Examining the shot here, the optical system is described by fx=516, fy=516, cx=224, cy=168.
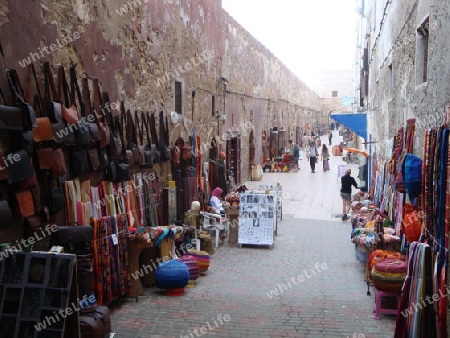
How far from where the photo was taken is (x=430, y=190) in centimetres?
546

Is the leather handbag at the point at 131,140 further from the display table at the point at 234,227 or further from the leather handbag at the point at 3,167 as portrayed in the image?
the leather handbag at the point at 3,167

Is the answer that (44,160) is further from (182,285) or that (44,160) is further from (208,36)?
(208,36)

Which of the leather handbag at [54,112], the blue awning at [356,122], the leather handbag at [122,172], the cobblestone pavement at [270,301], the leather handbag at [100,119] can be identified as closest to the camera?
the leather handbag at [54,112]

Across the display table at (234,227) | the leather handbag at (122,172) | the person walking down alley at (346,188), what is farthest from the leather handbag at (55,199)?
the person walking down alley at (346,188)

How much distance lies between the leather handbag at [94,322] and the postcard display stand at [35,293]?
78 centimetres

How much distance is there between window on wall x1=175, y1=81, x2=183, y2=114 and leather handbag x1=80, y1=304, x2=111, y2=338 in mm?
6434

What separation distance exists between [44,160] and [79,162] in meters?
0.84

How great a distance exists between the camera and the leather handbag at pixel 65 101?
6020mm

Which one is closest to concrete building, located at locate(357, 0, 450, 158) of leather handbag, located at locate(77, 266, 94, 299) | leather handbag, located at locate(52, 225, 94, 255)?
leather handbag, located at locate(52, 225, 94, 255)

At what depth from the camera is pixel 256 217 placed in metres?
10.7

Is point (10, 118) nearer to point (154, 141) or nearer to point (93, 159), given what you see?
point (93, 159)

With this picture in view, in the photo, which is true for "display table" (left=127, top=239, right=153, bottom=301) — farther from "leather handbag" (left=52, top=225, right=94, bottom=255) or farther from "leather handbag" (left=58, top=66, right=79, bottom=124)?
"leather handbag" (left=58, top=66, right=79, bottom=124)

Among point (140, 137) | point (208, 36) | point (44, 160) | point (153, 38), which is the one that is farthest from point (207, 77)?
point (44, 160)

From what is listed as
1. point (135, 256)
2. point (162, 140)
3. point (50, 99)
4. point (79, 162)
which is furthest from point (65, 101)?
point (162, 140)
